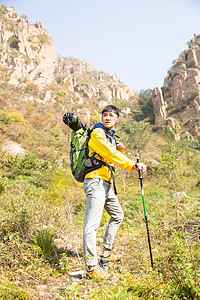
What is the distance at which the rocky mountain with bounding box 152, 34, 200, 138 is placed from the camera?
36.0 metres

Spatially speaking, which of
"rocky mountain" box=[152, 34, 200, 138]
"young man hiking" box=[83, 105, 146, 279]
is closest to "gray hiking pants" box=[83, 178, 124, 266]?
"young man hiking" box=[83, 105, 146, 279]

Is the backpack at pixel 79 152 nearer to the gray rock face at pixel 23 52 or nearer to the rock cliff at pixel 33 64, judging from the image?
the rock cliff at pixel 33 64

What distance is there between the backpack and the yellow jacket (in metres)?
0.06

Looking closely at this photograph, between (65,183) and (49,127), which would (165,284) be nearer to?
(65,183)

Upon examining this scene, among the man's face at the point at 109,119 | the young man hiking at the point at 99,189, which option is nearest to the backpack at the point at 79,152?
the young man hiking at the point at 99,189

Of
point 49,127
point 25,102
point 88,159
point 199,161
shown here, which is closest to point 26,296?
point 88,159

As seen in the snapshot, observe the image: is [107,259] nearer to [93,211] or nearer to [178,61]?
[93,211]

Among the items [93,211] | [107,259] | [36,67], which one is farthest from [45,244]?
[36,67]

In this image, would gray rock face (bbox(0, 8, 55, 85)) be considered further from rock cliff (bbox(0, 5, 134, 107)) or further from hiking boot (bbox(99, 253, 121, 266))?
hiking boot (bbox(99, 253, 121, 266))

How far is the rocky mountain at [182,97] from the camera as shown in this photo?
1416 inches

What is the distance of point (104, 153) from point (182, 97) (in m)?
45.2

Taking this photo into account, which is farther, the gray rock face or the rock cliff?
the gray rock face

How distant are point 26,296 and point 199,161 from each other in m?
15.8

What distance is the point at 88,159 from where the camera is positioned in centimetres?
207
